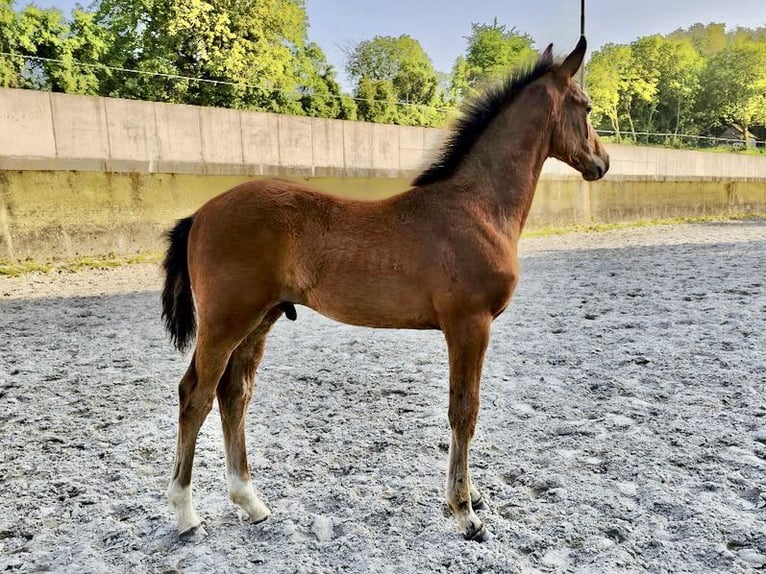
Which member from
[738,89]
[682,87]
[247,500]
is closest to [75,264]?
[247,500]

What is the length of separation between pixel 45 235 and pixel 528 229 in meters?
11.7

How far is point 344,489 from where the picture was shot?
2.71m

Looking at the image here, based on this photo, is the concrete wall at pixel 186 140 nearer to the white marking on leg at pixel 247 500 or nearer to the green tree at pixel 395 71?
the white marking on leg at pixel 247 500

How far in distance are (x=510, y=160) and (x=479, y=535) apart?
1696mm

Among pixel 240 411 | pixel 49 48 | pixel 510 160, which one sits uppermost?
pixel 49 48

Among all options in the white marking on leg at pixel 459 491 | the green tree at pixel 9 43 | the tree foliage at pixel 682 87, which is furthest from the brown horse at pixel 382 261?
the tree foliage at pixel 682 87

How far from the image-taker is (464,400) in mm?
2322

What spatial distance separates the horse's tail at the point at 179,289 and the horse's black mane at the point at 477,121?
116cm

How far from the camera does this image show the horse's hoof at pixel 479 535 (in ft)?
7.54

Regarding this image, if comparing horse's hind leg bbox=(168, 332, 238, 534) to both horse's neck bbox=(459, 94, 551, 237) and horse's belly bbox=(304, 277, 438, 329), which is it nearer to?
horse's belly bbox=(304, 277, 438, 329)

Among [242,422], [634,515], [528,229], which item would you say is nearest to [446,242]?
[242,422]

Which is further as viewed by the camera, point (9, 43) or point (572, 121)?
point (9, 43)

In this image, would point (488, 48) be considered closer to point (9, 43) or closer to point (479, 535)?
point (9, 43)

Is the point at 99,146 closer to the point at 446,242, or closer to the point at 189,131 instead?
the point at 189,131
